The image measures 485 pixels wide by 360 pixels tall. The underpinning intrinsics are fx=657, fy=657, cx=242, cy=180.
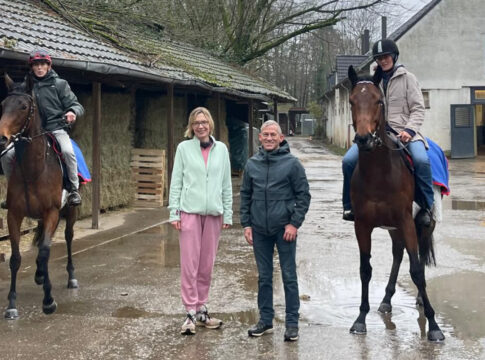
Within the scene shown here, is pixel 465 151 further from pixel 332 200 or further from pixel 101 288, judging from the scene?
pixel 101 288

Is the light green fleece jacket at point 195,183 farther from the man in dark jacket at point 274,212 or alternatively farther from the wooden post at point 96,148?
the wooden post at point 96,148

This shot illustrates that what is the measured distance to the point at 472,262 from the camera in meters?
8.23

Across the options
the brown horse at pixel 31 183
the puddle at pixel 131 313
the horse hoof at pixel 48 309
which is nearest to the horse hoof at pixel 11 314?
the brown horse at pixel 31 183

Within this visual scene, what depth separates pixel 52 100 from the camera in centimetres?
665

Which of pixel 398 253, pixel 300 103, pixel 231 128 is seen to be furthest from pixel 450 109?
pixel 300 103

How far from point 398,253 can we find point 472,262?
195 centimetres

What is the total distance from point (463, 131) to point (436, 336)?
88.7 feet

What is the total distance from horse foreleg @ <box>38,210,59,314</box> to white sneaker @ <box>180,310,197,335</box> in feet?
4.66

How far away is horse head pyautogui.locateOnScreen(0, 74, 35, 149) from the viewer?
5.83 metres

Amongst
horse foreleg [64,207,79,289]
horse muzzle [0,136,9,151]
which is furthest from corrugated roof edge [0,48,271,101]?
horse muzzle [0,136,9,151]

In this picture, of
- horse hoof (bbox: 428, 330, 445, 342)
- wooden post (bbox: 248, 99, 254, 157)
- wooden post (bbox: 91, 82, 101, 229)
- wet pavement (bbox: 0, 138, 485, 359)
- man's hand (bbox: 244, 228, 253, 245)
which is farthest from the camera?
wooden post (bbox: 248, 99, 254, 157)

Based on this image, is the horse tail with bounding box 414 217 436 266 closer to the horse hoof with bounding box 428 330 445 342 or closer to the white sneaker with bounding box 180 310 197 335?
the horse hoof with bounding box 428 330 445 342

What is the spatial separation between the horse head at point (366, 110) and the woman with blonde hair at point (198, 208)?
1240 mm

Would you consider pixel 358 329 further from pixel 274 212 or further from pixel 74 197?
pixel 74 197
